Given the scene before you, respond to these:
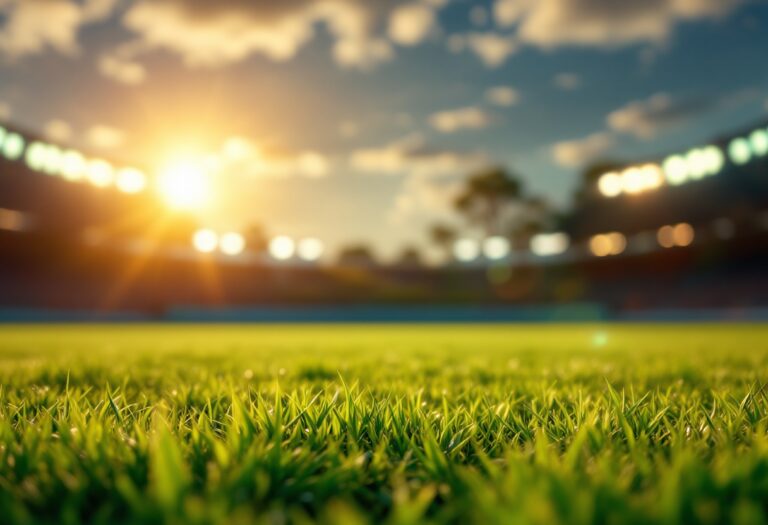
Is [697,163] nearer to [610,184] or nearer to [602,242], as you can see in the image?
[610,184]

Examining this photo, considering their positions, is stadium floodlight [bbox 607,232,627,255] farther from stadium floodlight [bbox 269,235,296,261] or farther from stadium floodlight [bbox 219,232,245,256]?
stadium floodlight [bbox 219,232,245,256]

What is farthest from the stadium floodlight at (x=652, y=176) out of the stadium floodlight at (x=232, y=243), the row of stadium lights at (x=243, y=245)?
the stadium floodlight at (x=232, y=243)

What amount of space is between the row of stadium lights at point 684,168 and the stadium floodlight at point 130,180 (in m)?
35.1

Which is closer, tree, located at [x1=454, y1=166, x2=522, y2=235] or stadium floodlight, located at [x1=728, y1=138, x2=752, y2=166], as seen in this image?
stadium floodlight, located at [x1=728, y1=138, x2=752, y2=166]

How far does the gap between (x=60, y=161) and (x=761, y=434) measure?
3743 centimetres

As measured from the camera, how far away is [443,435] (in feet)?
4.15

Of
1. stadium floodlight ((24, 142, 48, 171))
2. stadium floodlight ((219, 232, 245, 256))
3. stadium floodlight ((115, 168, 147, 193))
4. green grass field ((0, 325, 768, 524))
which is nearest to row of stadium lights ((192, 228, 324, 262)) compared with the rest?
stadium floodlight ((219, 232, 245, 256))

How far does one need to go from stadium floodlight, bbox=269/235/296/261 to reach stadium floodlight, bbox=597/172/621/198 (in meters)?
30.0

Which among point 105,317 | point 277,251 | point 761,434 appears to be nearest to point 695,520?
point 761,434

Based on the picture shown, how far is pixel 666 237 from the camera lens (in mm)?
39531

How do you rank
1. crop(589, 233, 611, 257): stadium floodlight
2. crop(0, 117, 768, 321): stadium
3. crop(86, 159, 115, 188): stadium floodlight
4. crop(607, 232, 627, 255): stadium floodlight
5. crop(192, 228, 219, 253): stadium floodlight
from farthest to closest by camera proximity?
crop(589, 233, 611, 257): stadium floodlight, crop(192, 228, 219, 253): stadium floodlight, crop(607, 232, 627, 255): stadium floodlight, crop(86, 159, 115, 188): stadium floodlight, crop(0, 117, 768, 321): stadium

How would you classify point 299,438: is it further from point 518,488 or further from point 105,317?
point 105,317

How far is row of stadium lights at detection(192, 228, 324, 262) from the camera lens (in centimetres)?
4622

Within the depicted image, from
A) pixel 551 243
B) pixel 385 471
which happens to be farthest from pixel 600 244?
pixel 385 471
